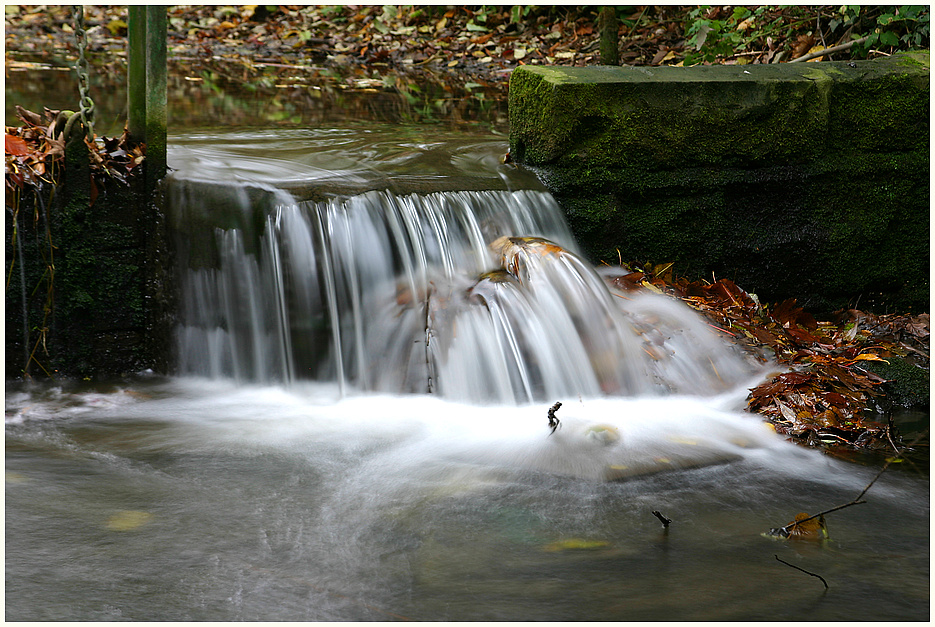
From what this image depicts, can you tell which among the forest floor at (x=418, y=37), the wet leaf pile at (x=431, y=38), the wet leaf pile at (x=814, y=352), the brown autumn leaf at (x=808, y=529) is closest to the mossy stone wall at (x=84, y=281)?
the wet leaf pile at (x=814, y=352)

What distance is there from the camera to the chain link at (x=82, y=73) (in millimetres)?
3336

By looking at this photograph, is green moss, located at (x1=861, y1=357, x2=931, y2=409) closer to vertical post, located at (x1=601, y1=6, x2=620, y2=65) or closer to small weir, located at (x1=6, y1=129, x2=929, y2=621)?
small weir, located at (x1=6, y1=129, x2=929, y2=621)

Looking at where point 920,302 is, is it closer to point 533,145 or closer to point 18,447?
point 533,145

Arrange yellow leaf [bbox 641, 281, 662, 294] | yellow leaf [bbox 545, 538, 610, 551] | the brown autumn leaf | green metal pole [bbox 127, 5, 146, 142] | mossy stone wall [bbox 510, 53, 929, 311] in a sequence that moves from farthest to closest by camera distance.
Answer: mossy stone wall [bbox 510, 53, 929, 311]
yellow leaf [bbox 641, 281, 662, 294]
green metal pole [bbox 127, 5, 146, 142]
the brown autumn leaf
yellow leaf [bbox 545, 538, 610, 551]

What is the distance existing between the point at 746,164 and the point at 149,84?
3158mm

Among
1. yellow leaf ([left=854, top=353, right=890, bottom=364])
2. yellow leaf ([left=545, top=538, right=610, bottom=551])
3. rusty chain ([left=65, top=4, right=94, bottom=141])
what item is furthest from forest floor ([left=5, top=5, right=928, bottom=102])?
yellow leaf ([left=545, top=538, right=610, bottom=551])

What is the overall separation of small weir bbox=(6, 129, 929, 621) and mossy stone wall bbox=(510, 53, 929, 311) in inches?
12.5

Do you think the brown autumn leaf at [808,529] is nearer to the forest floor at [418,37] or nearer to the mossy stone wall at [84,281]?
the mossy stone wall at [84,281]

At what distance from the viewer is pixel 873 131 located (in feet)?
15.3

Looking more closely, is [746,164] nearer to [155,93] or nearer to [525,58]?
[155,93]

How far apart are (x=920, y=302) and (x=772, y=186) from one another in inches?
50.6

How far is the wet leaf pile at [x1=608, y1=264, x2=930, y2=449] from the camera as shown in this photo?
3295 millimetres

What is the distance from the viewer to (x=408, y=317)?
12.6 ft

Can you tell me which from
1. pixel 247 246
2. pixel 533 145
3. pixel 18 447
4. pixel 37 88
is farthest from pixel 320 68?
pixel 18 447
